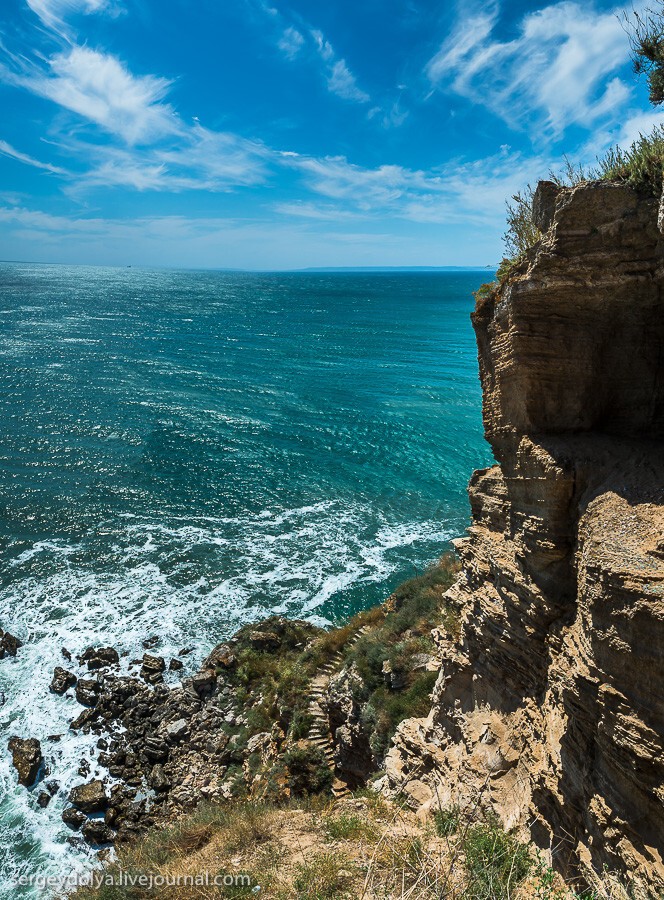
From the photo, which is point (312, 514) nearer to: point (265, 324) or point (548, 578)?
point (548, 578)

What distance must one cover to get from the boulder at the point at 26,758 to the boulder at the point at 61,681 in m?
2.05

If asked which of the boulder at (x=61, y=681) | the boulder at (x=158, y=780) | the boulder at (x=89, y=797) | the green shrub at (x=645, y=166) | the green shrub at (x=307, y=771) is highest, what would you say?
the green shrub at (x=645, y=166)

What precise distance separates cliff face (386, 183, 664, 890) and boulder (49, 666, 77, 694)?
1597 centimetres

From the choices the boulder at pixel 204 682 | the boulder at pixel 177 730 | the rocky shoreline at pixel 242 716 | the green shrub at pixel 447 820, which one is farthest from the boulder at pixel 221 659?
the green shrub at pixel 447 820

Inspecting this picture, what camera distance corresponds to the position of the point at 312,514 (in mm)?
30547

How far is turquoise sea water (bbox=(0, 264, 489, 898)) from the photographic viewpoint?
21719mm

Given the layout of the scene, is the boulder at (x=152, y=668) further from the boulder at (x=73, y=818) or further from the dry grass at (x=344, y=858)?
the dry grass at (x=344, y=858)

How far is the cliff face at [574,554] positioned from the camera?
5379 mm

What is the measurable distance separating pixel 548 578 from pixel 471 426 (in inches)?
1454

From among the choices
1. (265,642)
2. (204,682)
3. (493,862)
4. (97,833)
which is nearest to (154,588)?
(204,682)

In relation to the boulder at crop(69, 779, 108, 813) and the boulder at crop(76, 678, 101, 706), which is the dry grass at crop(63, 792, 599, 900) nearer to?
the boulder at crop(69, 779, 108, 813)

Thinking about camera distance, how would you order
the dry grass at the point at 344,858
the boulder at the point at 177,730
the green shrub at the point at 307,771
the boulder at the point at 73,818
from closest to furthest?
the dry grass at the point at 344,858 < the green shrub at the point at 307,771 < the boulder at the point at 73,818 < the boulder at the point at 177,730

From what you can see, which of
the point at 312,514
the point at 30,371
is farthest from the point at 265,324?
the point at 312,514

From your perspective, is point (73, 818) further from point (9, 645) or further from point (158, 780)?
point (9, 645)
